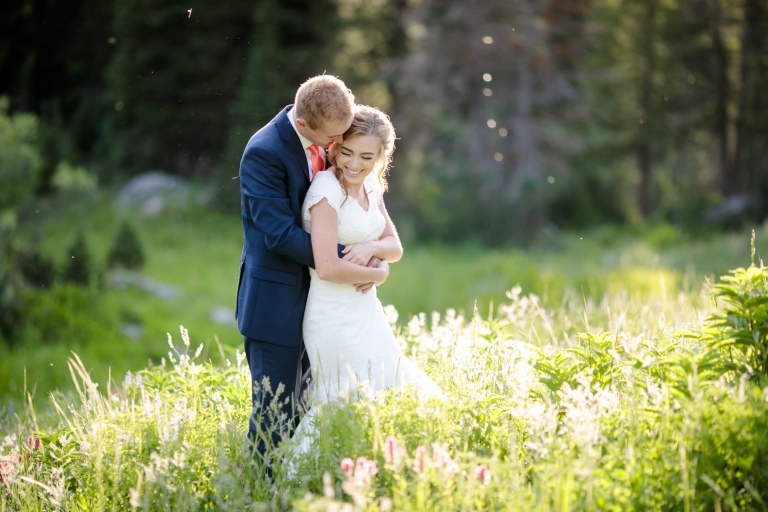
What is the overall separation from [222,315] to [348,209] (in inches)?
342

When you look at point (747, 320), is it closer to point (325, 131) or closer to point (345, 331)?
point (345, 331)

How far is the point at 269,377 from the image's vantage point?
3670 millimetres

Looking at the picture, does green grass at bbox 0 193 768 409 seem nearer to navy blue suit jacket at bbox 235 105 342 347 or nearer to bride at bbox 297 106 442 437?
bride at bbox 297 106 442 437

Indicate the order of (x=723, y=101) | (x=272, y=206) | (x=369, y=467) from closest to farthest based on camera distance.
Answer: (x=369, y=467)
(x=272, y=206)
(x=723, y=101)

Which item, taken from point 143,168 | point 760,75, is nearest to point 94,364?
point 143,168

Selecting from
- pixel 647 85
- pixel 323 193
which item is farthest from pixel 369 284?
pixel 647 85

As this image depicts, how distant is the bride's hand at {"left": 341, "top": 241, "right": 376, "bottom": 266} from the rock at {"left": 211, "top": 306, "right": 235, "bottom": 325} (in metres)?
8.28

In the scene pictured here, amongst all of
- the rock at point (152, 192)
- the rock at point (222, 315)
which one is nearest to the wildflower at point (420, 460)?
the rock at point (222, 315)

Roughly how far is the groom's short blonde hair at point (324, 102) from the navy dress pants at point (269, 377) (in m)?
1.17

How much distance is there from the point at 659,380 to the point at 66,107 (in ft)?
77.5

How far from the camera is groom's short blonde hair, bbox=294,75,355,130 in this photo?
3451 mm

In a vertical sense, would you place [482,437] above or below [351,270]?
below

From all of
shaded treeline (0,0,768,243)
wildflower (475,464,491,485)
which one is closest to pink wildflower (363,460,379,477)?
wildflower (475,464,491,485)

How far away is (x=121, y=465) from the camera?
10.8 ft
